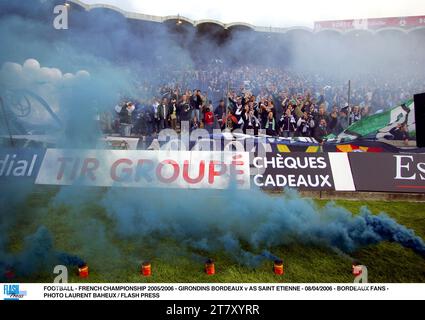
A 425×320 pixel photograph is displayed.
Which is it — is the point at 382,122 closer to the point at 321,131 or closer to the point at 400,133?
the point at 400,133

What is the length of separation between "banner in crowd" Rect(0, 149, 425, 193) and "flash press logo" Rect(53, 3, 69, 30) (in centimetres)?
117

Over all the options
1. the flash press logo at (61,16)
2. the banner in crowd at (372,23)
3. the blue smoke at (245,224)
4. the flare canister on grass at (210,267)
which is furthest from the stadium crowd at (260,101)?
the flare canister on grass at (210,267)

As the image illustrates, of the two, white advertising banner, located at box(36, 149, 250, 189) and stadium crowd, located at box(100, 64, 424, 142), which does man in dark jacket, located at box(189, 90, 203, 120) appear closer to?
stadium crowd, located at box(100, 64, 424, 142)

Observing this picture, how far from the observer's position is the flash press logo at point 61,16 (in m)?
2.47

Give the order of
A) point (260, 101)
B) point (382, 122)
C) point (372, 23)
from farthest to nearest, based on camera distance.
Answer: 1. point (260, 101)
2. point (382, 122)
3. point (372, 23)

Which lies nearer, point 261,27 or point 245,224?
point 261,27

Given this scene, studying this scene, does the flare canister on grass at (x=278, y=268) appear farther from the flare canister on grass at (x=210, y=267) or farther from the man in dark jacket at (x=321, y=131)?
the man in dark jacket at (x=321, y=131)

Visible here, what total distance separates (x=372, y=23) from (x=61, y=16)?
2473 mm

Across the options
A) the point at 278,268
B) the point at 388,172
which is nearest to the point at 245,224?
the point at 278,268

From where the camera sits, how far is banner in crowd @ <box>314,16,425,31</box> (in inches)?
98.6

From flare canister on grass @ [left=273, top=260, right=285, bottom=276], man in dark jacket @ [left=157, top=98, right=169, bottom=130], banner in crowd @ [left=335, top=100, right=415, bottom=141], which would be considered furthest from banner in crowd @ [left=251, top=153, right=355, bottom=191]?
flare canister on grass @ [left=273, top=260, right=285, bottom=276]

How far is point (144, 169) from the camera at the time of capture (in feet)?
11.2
